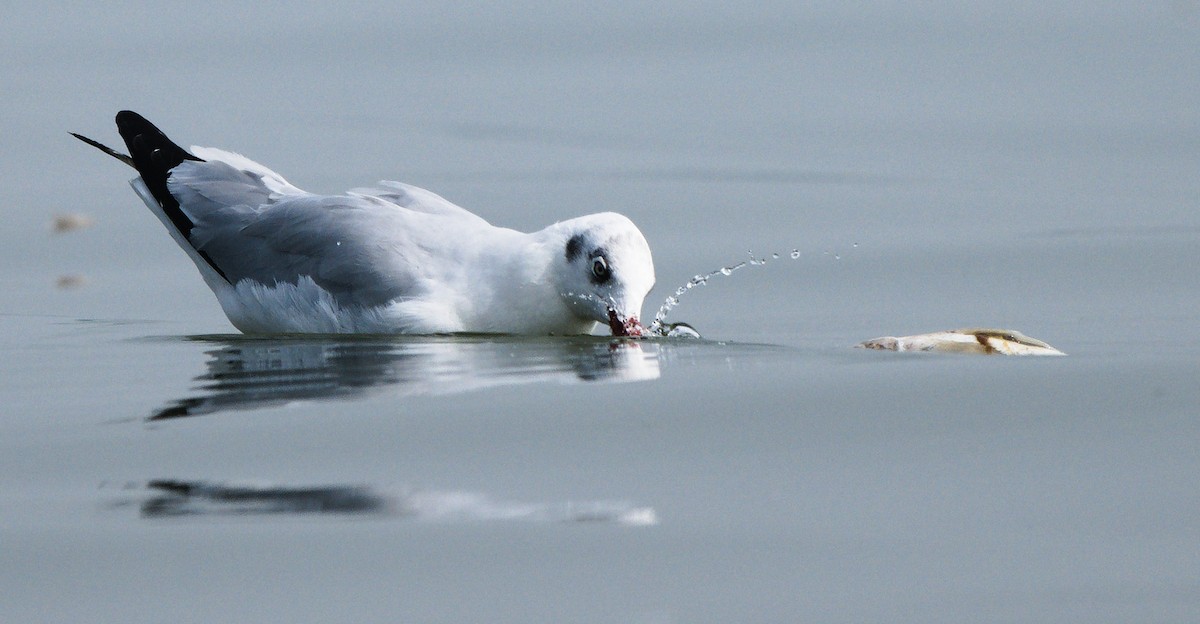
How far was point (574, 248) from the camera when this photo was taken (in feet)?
22.8

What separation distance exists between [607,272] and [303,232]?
1.49 m

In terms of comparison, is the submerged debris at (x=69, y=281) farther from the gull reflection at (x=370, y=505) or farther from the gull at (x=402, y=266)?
the gull reflection at (x=370, y=505)

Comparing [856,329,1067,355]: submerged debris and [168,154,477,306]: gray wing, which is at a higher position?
[168,154,477,306]: gray wing

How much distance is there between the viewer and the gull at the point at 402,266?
271 inches

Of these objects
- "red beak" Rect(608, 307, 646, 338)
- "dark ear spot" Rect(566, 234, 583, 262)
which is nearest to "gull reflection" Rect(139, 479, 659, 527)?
"red beak" Rect(608, 307, 646, 338)

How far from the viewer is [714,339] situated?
6.87m

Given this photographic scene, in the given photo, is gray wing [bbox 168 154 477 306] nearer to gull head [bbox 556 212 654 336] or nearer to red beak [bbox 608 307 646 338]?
gull head [bbox 556 212 654 336]

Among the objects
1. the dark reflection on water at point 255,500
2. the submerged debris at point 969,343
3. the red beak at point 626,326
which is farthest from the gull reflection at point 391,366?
the dark reflection on water at point 255,500

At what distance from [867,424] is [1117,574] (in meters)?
1.34

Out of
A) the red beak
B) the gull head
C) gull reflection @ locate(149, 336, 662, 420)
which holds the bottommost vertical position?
gull reflection @ locate(149, 336, 662, 420)

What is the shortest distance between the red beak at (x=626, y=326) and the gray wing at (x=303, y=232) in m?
0.81

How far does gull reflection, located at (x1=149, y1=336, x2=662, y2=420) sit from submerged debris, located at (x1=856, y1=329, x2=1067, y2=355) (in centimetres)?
85

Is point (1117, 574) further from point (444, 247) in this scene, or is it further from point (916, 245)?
point (916, 245)

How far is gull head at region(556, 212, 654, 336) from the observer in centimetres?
677
